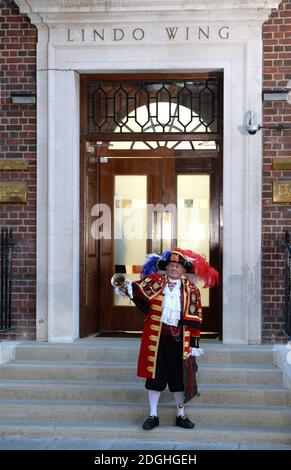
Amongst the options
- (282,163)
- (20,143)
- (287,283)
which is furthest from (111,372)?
(282,163)

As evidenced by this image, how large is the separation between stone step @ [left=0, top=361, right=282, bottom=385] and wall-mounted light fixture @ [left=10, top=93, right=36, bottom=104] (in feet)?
9.55

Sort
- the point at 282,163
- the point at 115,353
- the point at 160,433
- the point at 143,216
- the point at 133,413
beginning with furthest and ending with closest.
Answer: the point at 143,216
the point at 282,163
the point at 115,353
the point at 133,413
the point at 160,433

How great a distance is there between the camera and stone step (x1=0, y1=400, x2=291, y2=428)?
6.99 metres

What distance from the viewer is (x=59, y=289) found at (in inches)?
326

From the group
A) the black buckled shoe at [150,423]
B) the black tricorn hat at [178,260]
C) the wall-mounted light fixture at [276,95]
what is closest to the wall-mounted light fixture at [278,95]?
the wall-mounted light fixture at [276,95]

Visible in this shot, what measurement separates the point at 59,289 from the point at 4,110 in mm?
2134

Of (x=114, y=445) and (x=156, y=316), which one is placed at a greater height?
(x=156, y=316)

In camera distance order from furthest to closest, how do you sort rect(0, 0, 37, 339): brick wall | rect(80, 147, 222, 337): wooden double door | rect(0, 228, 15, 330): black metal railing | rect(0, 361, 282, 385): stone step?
rect(80, 147, 222, 337): wooden double door
rect(0, 0, 37, 339): brick wall
rect(0, 228, 15, 330): black metal railing
rect(0, 361, 282, 385): stone step

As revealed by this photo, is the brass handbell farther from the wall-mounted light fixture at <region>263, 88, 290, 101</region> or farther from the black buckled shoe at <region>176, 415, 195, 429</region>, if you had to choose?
the wall-mounted light fixture at <region>263, 88, 290, 101</region>

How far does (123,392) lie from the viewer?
7.35 meters

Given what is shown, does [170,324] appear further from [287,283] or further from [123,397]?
[287,283]

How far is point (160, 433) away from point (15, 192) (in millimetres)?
3230

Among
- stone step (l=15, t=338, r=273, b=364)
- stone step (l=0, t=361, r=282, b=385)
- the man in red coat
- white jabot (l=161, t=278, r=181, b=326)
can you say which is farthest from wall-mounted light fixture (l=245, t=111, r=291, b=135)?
stone step (l=0, t=361, r=282, b=385)

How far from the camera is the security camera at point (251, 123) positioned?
794 cm
